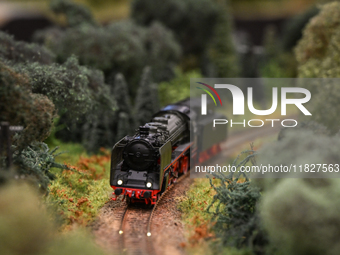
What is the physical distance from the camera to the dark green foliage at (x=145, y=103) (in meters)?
25.3

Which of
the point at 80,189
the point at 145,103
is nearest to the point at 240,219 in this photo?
the point at 80,189

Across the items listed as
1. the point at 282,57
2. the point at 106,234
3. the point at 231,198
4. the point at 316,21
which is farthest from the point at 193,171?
the point at 282,57

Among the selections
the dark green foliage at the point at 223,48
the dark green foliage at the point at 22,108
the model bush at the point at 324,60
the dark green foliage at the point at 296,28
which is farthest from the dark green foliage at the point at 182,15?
the dark green foliage at the point at 22,108

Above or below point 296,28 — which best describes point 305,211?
below

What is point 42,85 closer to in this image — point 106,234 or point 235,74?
point 106,234

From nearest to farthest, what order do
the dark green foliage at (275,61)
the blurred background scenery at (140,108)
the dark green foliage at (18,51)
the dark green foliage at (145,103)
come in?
the blurred background scenery at (140,108)
the dark green foliage at (18,51)
the dark green foliage at (145,103)
the dark green foliage at (275,61)

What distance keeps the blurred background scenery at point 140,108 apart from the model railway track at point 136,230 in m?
1.24

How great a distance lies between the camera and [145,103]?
25.4 meters

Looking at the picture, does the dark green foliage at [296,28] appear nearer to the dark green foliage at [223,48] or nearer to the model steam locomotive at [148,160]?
the dark green foliage at [223,48]

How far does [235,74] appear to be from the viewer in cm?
3772

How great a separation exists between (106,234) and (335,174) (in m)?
7.97

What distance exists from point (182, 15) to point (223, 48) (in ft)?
17.9

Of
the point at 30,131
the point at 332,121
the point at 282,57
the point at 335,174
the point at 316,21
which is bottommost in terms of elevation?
the point at 335,174

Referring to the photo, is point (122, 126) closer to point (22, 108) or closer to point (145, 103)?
point (145, 103)
